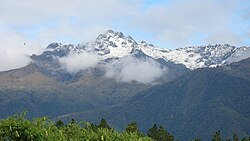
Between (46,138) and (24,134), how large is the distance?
1.77m

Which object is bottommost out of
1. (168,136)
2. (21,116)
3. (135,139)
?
(168,136)

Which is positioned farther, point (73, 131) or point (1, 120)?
point (73, 131)

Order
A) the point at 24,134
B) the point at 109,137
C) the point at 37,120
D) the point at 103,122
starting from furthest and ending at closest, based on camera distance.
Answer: the point at 103,122, the point at 109,137, the point at 37,120, the point at 24,134

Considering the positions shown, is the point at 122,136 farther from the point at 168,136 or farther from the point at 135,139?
the point at 168,136

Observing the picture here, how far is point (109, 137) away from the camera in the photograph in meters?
44.2

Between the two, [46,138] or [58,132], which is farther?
[58,132]

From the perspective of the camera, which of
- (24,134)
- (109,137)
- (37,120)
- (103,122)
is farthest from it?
(103,122)

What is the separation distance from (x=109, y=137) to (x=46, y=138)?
7737 mm

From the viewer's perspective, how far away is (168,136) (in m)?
159

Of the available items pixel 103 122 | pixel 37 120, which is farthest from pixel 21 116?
pixel 103 122

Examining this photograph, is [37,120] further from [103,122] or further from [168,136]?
[168,136]

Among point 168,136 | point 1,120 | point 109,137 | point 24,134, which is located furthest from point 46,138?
point 168,136

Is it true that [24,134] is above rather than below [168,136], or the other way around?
above

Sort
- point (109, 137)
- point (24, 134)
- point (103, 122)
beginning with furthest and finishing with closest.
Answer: point (103, 122) → point (109, 137) → point (24, 134)
